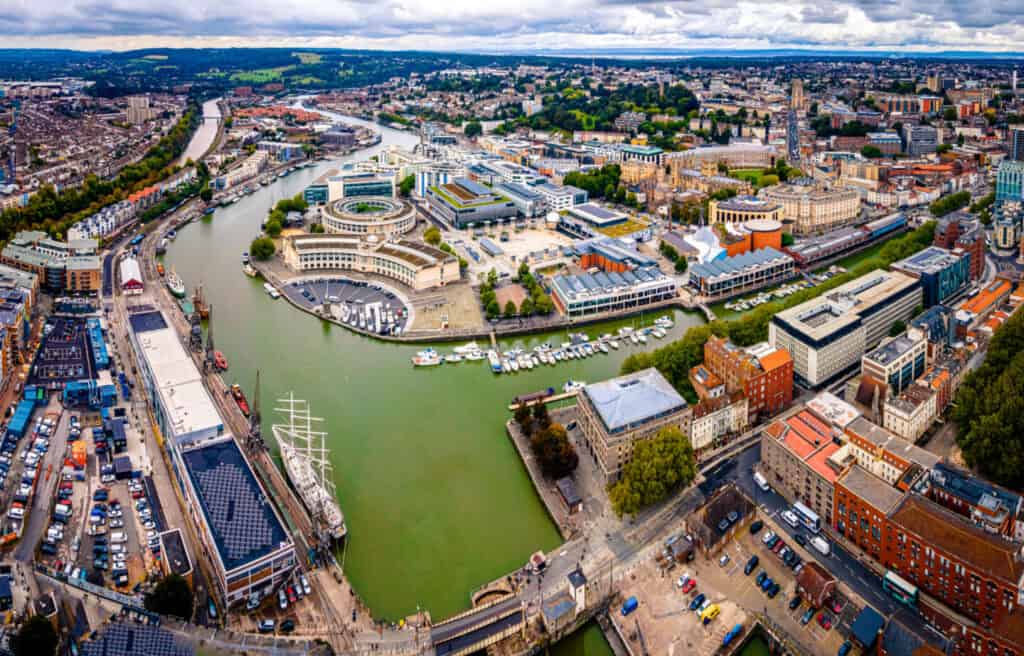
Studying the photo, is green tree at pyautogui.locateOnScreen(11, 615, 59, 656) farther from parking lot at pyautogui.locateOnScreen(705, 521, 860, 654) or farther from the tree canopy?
the tree canopy

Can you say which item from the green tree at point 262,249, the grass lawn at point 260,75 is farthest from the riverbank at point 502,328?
the grass lawn at point 260,75

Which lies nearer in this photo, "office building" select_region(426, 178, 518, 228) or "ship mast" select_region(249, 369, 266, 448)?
"ship mast" select_region(249, 369, 266, 448)

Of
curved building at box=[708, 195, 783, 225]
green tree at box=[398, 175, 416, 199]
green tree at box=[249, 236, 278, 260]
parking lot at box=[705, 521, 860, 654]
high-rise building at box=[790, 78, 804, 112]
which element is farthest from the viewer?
high-rise building at box=[790, 78, 804, 112]

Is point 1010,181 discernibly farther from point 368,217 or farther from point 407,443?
point 407,443

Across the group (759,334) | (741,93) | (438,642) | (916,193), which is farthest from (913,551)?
(741,93)

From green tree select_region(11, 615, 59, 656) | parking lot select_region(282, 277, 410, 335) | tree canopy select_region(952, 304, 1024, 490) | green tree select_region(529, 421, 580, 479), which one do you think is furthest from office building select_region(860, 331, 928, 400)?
green tree select_region(11, 615, 59, 656)

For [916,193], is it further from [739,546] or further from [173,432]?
[173,432]

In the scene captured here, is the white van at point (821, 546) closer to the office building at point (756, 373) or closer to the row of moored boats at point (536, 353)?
the office building at point (756, 373)
